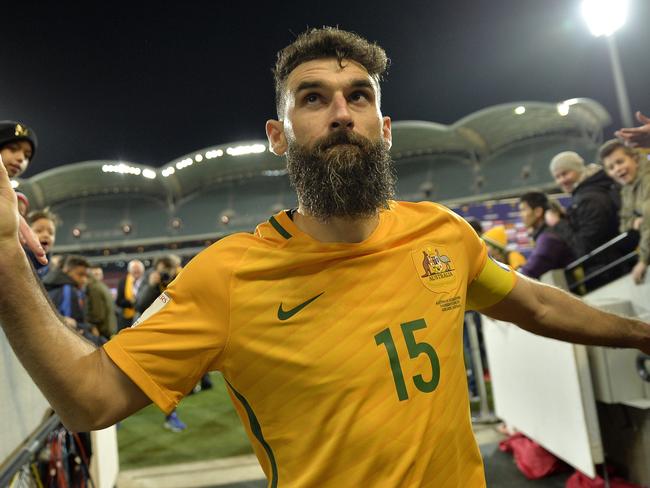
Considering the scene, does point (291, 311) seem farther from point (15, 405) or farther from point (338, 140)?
point (15, 405)

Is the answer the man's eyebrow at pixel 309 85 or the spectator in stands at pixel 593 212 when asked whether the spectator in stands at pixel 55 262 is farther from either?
the spectator in stands at pixel 593 212

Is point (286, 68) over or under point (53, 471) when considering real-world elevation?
over

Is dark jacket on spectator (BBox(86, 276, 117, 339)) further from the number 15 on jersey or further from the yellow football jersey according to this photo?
the number 15 on jersey

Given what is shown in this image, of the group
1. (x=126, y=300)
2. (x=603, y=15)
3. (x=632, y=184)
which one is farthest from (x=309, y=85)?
(x=603, y=15)

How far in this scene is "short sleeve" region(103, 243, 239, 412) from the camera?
1.08m

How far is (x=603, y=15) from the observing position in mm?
7766

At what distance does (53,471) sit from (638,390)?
3525mm

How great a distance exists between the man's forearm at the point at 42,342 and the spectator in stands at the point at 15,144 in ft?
6.87

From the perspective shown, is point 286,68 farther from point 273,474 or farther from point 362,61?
point 273,474

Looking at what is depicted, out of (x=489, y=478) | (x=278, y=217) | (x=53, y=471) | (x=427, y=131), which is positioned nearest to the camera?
(x=278, y=217)

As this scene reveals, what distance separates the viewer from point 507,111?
27.6m

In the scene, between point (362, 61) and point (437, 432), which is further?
point (362, 61)

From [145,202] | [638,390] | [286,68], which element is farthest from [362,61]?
[145,202]

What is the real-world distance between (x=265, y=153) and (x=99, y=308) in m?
27.1
